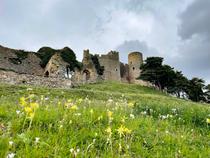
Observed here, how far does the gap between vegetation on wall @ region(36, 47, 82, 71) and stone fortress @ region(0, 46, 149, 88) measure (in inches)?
31.4

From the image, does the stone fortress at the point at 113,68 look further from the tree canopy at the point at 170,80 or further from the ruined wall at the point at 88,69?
the tree canopy at the point at 170,80

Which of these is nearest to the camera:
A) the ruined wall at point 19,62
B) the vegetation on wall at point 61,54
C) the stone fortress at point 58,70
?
the stone fortress at point 58,70

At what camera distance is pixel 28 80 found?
3591 cm

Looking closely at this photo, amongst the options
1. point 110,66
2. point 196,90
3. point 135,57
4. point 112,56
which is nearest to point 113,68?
point 110,66

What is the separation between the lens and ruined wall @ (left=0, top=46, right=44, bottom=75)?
5053 centimetres

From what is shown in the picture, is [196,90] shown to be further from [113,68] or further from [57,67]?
[57,67]

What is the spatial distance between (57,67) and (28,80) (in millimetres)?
13569

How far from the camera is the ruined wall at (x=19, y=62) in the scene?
1989 inches

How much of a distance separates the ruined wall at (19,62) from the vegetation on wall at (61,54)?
0.96 m

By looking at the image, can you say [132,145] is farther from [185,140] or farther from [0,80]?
[0,80]

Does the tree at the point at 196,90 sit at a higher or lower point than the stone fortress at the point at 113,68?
lower

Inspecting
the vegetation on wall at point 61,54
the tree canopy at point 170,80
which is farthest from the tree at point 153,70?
the vegetation on wall at point 61,54

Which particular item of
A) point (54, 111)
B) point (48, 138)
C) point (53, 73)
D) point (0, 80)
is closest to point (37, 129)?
point (48, 138)

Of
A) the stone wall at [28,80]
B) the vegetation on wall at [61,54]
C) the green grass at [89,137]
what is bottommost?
the green grass at [89,137]
